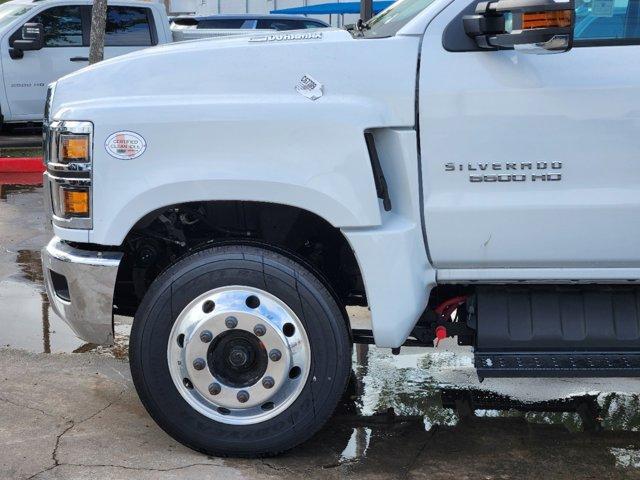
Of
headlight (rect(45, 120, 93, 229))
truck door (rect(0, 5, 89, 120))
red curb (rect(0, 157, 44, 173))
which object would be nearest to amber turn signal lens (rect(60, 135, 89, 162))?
headlight (rect(45, 120, 93, 229))

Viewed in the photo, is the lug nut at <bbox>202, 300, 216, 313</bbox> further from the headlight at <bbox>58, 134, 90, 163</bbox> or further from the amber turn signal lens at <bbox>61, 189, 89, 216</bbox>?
the headlight at <bbox>58, 134, 90, 163</bbox>

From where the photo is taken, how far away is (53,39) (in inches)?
552

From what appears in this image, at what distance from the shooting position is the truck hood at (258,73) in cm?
385

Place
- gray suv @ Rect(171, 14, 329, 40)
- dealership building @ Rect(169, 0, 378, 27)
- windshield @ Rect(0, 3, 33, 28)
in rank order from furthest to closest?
dealership building @ Rect(169, 0, 378, 27), gray suv @ Rect(171, 14, 329, 40), windshield @ Rect(0, 3, 33, 28)

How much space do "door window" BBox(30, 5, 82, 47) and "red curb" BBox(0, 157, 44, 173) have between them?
8.39 ft

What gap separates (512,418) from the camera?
4.67 metres

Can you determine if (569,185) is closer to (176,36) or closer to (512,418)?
(512,418)

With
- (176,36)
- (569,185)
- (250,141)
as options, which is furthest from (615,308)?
(176,36)

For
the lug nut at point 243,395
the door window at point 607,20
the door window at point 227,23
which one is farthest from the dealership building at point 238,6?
the lug nut at point 243,395

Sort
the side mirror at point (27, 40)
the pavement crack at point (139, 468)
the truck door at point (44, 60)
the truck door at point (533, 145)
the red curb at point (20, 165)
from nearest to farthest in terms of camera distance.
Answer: the truck door at point (533, 145)
the pavement crack at point (139, 468)
the red curb at point (20, 165)
the side mirror at point (27, 40)
the truck door at point (44, 60)

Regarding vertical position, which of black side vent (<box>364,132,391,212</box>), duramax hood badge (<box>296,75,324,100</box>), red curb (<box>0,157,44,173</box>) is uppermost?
duramax hood badge (<box>296,75,324,100</box>)

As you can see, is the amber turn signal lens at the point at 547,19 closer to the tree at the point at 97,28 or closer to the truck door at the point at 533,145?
the truck door at the point at 533,145

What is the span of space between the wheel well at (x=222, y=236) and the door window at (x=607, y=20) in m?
1.24

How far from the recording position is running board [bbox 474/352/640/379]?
3939 mm
